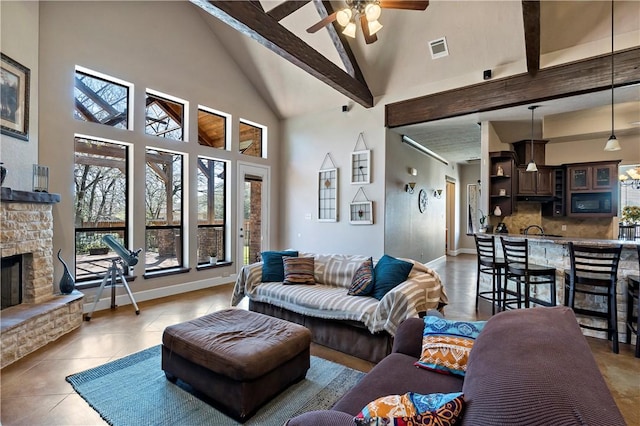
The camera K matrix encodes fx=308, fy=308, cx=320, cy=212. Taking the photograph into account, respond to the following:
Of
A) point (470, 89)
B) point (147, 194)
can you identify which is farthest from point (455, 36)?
point (147, 194)

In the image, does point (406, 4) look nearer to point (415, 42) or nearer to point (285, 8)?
point (415, 42)

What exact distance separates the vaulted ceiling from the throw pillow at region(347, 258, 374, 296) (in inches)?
111

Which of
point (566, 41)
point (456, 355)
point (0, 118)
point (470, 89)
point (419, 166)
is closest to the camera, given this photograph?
point (456, 355)

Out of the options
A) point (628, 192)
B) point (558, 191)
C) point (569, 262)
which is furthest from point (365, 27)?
point (628, 192)

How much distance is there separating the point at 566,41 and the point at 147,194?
6.18m

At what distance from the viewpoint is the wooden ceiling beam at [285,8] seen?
4.24 m

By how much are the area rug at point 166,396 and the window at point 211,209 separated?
120 inches

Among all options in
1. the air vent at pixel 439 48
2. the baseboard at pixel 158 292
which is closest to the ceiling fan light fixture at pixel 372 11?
the air vent at pixel 439 48

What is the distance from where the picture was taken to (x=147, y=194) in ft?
15.9

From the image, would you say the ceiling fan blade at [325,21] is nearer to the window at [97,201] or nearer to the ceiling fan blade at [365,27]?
the ceiling fan blade at [365,27]

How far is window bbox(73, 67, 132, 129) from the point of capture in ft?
13.6

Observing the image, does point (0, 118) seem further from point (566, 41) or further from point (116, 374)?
point (566, 41)

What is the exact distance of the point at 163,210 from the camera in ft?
16.6

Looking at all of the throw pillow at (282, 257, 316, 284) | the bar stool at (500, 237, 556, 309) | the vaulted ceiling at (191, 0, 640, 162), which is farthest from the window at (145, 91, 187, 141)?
the bar stool at (500, 237, 556, 309)
